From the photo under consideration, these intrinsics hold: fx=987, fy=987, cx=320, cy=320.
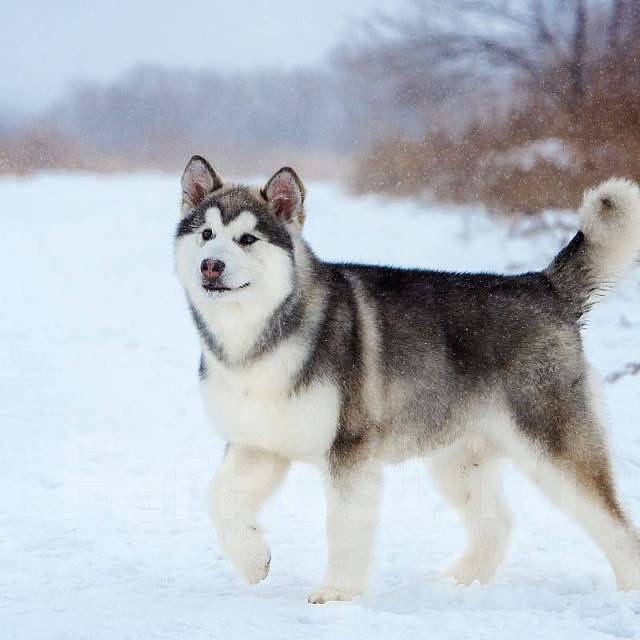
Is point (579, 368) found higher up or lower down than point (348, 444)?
higher up

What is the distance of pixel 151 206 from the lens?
14.6 metres

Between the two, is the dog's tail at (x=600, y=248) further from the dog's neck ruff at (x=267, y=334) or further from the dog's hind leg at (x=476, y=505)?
the dog's neck ruff at (x=267, y=334)

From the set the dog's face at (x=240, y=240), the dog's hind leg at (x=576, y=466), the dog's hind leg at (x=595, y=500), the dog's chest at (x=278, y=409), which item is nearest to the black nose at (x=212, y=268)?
the dog's face at (x=240, y=240)

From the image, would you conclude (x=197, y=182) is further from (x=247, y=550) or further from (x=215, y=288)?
(x=247, y=550)

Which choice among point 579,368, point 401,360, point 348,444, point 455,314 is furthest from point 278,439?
point 579,368

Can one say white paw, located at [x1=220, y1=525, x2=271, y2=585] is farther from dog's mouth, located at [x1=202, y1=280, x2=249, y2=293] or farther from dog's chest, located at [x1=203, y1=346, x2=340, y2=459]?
dog's mouth, located at [x1=202, y1=280, x2=249, y2=293]

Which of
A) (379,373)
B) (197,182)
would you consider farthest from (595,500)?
(197,182)

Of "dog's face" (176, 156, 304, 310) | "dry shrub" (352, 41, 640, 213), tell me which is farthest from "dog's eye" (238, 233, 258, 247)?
"dry shrub" (352, 41, 640, 213)

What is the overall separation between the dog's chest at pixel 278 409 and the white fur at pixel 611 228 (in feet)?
4.43

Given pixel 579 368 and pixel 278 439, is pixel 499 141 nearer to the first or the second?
pixel 579 368

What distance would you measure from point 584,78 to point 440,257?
8.52 ft

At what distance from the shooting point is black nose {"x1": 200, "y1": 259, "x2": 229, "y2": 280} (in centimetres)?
356

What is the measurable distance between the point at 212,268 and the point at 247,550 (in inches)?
45.3

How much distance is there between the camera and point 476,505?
4477 mm
